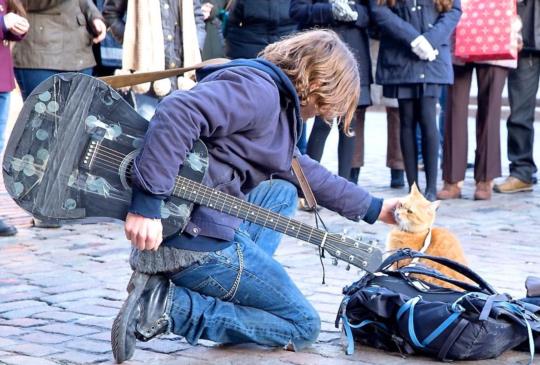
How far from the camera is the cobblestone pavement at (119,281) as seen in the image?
3781 millimetres

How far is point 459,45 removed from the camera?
7746 mm

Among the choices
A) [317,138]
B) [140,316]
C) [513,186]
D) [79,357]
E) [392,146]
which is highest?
[140,316]

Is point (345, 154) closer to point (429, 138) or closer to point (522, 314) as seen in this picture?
point (429, 138)

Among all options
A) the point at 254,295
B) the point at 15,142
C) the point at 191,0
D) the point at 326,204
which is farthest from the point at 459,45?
the point at 15,142

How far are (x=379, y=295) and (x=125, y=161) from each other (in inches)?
43.5

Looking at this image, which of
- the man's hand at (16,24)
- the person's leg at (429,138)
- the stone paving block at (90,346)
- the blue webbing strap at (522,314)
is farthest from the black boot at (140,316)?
the person's leg at (429,138)

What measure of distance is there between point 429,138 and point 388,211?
3630 mm

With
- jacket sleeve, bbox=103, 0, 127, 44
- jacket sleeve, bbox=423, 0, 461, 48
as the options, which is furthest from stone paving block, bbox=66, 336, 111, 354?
jacket sleeve, bbox=423, 0, 461, 48

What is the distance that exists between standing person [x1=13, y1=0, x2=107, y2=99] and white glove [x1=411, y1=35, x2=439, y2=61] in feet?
7.46

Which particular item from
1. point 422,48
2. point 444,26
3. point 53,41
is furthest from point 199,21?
point 444,26

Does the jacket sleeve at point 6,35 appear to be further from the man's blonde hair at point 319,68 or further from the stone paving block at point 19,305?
the man's blonde hair at point 319,68

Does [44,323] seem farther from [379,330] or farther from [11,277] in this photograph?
[379,330]

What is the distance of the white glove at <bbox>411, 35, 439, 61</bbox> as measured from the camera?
728 centimetres

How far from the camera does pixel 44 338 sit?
13.1 ft
